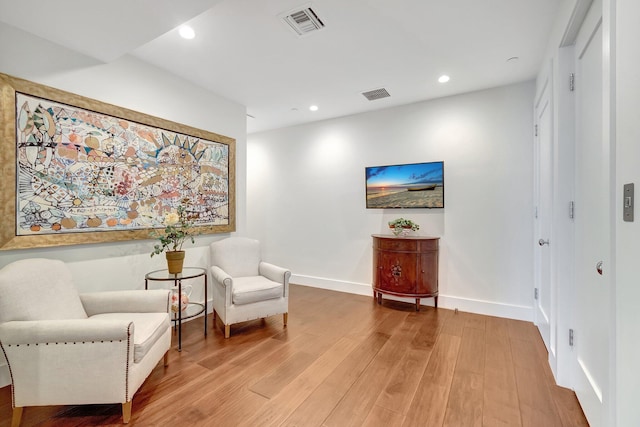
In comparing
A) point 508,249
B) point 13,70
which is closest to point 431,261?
point 508,249

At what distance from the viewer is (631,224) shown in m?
0.92

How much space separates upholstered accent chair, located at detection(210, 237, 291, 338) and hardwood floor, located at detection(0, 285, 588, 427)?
8.5 inches

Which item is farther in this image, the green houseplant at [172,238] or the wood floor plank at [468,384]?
the green houseplant at [172,238]

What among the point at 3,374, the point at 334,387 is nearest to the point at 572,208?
the point at 334,387

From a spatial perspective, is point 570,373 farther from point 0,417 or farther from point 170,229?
point 0,417

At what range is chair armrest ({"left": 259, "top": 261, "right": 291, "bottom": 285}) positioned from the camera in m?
2.98

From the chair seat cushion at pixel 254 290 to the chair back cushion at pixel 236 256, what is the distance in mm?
192

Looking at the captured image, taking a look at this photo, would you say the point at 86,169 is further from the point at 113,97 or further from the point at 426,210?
the point at 426,210

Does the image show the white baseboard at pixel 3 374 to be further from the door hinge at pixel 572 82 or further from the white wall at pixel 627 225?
the door hinge at pixel 572 82

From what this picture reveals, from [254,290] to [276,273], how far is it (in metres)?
0.36

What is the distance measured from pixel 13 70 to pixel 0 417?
2.20 m

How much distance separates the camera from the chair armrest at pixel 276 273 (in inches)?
117

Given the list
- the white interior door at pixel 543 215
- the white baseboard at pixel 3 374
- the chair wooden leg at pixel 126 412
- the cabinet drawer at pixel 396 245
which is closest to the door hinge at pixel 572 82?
the white interior door at pixel 543 215

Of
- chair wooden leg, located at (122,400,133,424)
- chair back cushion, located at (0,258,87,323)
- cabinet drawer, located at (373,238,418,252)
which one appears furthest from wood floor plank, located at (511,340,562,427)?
chair back cushion, located at (0,258,87,323)
